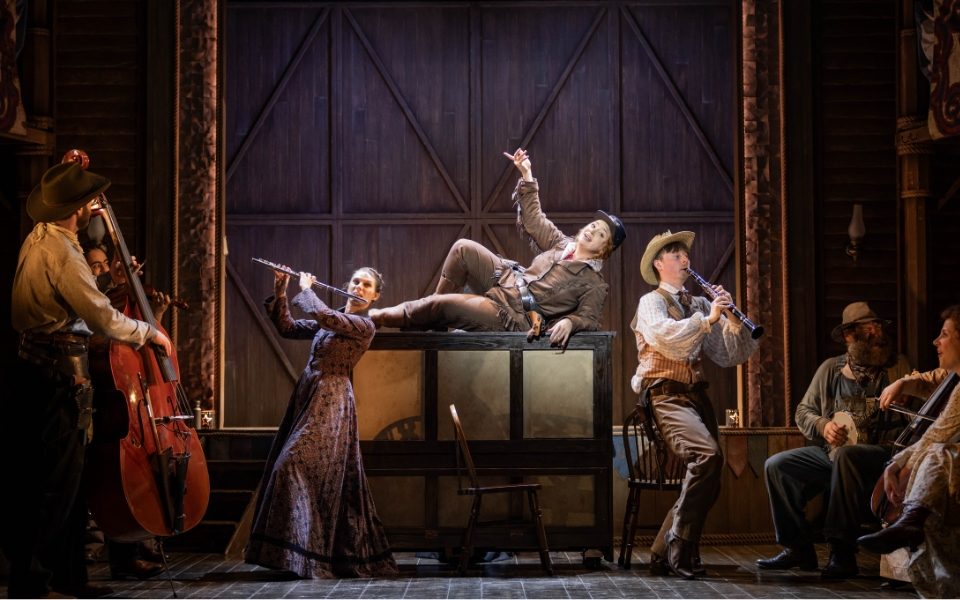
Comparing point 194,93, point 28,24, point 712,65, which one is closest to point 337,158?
point 194,93

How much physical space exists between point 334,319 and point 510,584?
1644mm

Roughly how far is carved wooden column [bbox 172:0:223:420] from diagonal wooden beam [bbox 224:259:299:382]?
4.55ft

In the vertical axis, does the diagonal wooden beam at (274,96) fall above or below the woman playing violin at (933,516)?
above

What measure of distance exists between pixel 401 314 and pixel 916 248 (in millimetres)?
3676

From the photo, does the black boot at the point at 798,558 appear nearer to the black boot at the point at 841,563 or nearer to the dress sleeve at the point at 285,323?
the black boot at the point at 841,563

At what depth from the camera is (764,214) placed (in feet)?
27.0

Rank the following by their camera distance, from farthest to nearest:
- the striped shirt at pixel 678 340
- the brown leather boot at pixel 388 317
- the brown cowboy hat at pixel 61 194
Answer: the brown leather boot at pixel 388 317
the striped shirt at pixel 678 340
the brown cowboy hat at pixel 61 194

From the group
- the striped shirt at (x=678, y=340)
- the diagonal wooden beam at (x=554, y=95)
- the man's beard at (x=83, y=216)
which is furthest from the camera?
the diagonal wooden beam at (x=554, y=95)

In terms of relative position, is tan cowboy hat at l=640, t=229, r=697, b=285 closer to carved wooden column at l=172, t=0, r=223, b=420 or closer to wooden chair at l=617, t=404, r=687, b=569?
wooden chair at l=617, t=404, r=687, b=569

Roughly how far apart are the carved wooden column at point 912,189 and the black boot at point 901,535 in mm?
2778

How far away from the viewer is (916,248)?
789 centimetres

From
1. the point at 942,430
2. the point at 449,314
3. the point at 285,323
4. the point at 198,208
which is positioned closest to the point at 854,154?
the point at 942,430

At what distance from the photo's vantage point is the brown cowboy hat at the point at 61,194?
5164 mm

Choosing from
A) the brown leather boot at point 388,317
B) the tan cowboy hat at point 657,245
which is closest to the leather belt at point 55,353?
the brown leather boot at point 388,317
